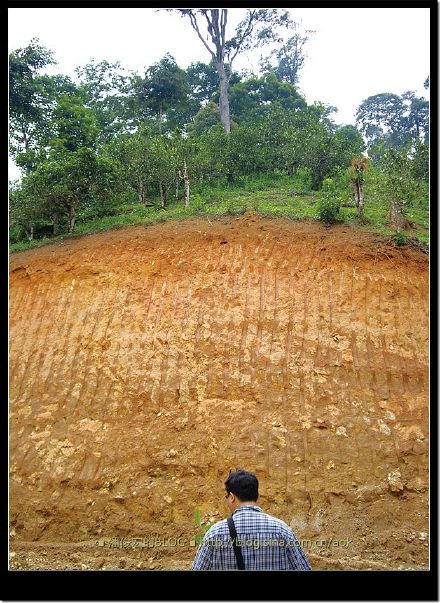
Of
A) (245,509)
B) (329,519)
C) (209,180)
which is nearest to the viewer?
(245,509)

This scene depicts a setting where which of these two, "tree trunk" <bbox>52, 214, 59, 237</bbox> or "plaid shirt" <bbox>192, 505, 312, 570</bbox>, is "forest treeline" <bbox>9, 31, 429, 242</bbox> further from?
"plaid shirt" <bbox>192, 505, 312, 570</bbox>

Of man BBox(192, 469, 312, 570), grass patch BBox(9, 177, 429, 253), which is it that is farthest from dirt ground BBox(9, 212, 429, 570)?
man BBox(192, 469, 312, 570)

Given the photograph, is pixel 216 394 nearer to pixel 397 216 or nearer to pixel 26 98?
pixel 397 216

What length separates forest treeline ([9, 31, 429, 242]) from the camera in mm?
10117

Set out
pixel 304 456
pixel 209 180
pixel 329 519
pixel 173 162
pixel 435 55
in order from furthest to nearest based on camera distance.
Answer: pixel 209 180 < pixel 173 162 < pixel 304 456 < pixel 329 519 < pixel 435 55

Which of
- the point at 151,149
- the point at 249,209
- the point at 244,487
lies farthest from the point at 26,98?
the point at 244,487

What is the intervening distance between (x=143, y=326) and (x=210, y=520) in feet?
10.2

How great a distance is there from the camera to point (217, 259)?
8.77 meters

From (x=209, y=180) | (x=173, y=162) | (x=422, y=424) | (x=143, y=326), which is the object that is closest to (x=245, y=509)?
(x=422, y=424)

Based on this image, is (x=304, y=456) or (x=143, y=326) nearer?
(x=304, y=456)

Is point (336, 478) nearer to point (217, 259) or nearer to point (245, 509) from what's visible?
point (245, 509)

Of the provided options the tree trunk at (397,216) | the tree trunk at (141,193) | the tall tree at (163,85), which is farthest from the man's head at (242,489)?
the tall tree at (163,85)

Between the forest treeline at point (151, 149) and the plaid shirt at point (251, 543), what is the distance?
668 cm

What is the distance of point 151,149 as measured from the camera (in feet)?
38.5
